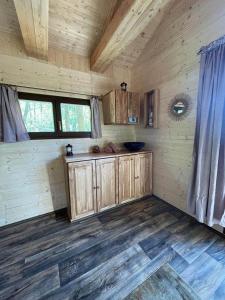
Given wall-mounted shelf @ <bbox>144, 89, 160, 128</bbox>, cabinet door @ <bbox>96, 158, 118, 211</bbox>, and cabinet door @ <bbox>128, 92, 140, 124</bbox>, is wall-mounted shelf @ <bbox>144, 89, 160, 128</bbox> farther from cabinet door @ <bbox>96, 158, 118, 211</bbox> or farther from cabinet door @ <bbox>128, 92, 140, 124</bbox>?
cabinet door @ <bbox>96, 158, 118, 211</bbox>

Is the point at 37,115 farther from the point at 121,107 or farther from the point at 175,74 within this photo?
the point at 175,74

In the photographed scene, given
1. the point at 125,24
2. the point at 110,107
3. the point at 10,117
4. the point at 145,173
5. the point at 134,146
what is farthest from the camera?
the point at 145,173

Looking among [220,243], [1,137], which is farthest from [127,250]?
[1,137]

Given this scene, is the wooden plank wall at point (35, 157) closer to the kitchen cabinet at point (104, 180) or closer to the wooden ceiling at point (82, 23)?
the wooden ceiling at point (82, 23)

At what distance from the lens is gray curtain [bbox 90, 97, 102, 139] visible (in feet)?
8.26

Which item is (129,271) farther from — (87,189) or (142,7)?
(142,7)

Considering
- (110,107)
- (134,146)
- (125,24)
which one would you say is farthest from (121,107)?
(125,24)

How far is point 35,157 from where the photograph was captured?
2.19 metres

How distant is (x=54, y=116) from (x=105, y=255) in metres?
2.11

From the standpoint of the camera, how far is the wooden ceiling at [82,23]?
141 cm

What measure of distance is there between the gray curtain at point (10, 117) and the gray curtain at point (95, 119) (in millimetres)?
1114

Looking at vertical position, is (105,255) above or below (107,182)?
below

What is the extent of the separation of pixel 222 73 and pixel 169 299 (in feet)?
7.40

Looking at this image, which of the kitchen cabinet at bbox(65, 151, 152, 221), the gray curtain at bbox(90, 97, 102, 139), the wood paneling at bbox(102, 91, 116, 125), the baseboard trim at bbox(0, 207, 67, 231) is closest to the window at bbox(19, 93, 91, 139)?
the gray curtain at bbox(90, 97, 102, 139)
